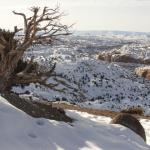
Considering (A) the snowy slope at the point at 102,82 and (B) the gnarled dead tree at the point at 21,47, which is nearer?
(B) the gnarled dead tree at the point at 21,47

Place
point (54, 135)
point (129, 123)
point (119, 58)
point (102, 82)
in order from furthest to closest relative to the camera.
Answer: point (119, 58) → point (102, 82) → point (129, 123) → point (54, 135)

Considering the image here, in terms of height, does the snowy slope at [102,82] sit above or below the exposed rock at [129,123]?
below

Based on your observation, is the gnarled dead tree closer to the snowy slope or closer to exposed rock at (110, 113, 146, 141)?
exposed rock at (110, 113, 146, 141)

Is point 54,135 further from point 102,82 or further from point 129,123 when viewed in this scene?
point 102,82

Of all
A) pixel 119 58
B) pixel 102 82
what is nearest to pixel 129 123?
pixel 102 82

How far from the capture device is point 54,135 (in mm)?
10016

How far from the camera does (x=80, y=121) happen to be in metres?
12.4

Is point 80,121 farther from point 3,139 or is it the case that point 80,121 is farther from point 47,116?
point 3,139

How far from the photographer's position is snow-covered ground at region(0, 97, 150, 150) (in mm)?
9078

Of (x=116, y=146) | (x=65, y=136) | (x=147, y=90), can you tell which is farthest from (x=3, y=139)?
(x=147, y=90)

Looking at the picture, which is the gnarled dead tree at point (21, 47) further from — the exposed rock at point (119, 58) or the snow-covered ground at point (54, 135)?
the exposed rock at point (119, 58)

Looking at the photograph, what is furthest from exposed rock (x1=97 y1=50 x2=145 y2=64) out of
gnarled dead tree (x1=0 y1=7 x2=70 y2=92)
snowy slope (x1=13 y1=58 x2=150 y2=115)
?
gnarled dead tree (x1=0 y1=7 x2=70 y2=92)

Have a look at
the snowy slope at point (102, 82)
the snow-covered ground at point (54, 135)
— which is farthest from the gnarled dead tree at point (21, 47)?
the snowy slope at point (102, 82)

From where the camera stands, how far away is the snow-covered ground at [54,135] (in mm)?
9078
